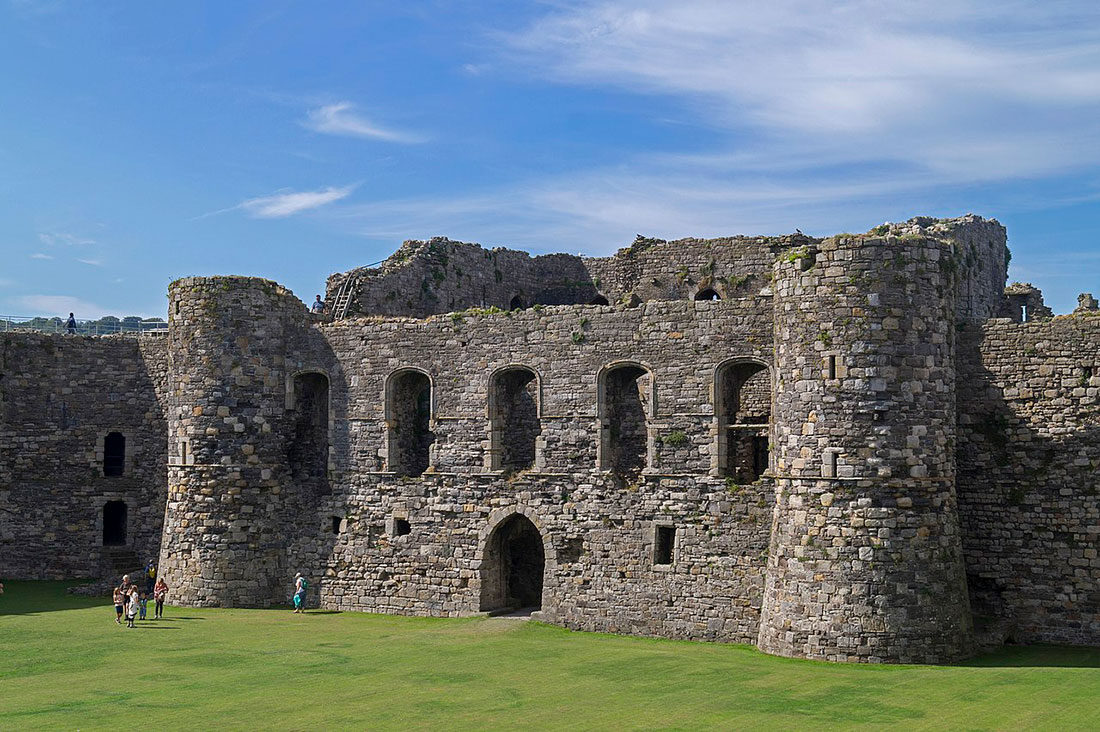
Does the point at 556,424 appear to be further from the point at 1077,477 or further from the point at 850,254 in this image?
the point at 1077,477

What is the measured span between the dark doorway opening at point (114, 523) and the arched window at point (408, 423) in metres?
12.2

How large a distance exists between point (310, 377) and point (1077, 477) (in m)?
20.3

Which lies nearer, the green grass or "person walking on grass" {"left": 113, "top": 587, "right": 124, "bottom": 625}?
the green grass

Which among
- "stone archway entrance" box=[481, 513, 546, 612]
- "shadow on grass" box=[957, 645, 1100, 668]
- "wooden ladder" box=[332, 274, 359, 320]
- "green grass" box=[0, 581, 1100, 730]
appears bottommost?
"green grass" box=[0, 581, 1100, 730]

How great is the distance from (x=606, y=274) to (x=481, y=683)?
20.7 m

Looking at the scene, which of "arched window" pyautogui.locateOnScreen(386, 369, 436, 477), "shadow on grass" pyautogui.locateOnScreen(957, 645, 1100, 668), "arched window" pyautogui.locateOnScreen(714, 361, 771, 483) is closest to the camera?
"shadow on grass" pyautogui.locateOnScreen(957, 645, 1100, 668)

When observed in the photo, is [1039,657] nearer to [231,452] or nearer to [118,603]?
[231,452]

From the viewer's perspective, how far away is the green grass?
842 inches

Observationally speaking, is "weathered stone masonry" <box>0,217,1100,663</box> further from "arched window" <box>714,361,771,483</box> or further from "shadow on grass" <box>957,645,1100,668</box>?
"shadow on grass" <box>957,645,1100,668</box>

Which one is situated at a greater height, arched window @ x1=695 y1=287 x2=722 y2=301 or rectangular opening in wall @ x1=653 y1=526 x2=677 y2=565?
arched window @ x1=695 y1=287 x2=722 y2=301

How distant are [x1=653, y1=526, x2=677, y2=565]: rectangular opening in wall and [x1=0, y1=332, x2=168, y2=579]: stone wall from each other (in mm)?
18305

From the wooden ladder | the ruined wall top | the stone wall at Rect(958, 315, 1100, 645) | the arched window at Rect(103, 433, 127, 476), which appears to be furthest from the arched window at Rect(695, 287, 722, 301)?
the arched window at Rect(103, 433, 127, 476)

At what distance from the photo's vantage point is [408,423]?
35.0 metres

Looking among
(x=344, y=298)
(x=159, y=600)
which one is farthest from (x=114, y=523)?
(x=344, y=298)
